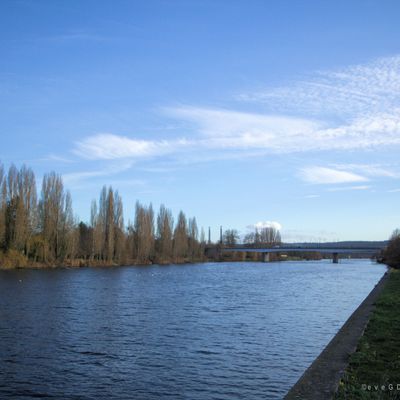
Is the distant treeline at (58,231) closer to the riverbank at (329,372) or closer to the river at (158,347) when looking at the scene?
the river at (158,347)

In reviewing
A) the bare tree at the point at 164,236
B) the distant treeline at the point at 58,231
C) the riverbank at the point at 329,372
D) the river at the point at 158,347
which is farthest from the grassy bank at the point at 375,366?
the bare tree at the point at 164,236

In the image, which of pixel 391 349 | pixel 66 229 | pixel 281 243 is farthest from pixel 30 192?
pixel 281 243

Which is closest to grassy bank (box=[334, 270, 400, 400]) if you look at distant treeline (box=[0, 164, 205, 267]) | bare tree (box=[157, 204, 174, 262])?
distant treeline (box=[0, 164, 205, 267])

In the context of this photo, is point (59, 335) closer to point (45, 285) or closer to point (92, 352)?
point (92, 352)

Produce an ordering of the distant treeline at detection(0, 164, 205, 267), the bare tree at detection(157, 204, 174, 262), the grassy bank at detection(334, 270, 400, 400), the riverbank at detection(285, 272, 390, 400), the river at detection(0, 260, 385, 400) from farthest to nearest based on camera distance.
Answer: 1. the bare tree at detection(157, 204, 174, 262)
2. the distant treeline at detection(0, 164, 205, 267)
3. the river at detection(0, 260, 385, 400)
4. the riverbank at detection(285, 272, 390, 400)
5. the grassy bank at detection(334, 270, 400, 400)

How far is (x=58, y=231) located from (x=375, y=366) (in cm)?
6412

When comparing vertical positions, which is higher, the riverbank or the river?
the riverbank

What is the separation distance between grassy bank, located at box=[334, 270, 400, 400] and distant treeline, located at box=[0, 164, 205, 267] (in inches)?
2169

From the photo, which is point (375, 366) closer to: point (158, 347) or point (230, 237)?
point (158, 347)

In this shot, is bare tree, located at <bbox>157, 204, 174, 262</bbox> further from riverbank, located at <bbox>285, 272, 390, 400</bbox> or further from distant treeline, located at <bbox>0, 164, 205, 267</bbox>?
riverbank, located at <bbox>285, 272, 390, 400</bbox>

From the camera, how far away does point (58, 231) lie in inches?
2726

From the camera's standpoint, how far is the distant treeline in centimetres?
6291

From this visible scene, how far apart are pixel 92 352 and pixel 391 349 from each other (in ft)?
29.1

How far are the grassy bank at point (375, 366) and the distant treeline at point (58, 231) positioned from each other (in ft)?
181
